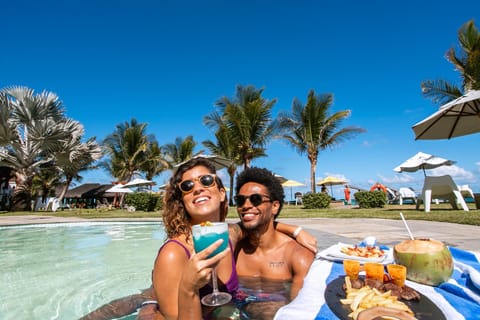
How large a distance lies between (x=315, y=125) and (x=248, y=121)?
4.81m

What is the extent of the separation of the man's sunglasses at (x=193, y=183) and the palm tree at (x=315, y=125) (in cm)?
1801

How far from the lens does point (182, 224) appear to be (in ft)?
5.78

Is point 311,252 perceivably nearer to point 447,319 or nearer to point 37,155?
point 447,319

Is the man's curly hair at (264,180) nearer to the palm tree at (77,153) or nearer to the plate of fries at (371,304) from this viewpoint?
the plate of fries at (371,304)

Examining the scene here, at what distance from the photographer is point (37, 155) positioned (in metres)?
20.0

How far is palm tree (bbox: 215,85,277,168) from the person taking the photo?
68.6 ft

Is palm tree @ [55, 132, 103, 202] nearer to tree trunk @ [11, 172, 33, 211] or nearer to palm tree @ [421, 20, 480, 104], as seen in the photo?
tree trunk @ [11, 172, 33, 211]

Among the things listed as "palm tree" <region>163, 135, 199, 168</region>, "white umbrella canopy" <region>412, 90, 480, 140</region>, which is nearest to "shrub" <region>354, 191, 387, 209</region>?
"white umbrella canopy" <region>412, 90, 480, 140</region>

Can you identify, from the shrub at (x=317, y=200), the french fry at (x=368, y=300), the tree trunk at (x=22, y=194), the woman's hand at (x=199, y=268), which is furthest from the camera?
the tree trunk at (x=22, y=194)

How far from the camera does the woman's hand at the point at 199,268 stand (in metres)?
1.21

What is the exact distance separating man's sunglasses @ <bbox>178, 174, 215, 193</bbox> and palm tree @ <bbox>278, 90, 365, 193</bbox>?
18.0 metres

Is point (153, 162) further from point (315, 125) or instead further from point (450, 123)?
point (450, 123)

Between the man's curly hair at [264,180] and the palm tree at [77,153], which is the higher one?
the palm tree at [77,153]

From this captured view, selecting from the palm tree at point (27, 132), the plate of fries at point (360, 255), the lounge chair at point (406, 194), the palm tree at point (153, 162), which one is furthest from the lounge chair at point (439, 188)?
the palm tree at point (153, 162)
